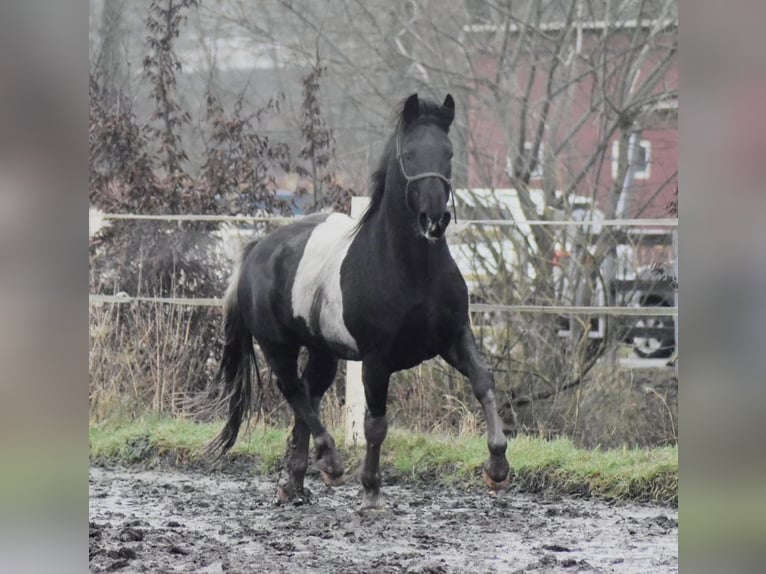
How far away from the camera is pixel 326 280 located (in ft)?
16.4

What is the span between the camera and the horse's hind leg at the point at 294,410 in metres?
5.40

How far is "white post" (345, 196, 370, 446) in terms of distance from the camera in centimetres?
599

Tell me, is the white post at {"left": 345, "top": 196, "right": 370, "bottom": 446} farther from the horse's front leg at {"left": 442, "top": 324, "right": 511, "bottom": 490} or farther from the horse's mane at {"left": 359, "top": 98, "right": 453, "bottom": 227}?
the horse's front leg at {"left": 442, "top": 324, "right": 511, "bottom": 490}

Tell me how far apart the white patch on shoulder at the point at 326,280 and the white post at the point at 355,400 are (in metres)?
0.60

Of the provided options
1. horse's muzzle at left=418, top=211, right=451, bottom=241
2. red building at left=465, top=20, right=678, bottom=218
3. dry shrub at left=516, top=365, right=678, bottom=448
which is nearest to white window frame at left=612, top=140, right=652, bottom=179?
red building at left=465, top=20, right=678, bottom=218

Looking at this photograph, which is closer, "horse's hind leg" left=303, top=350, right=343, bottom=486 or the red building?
"horse's hind leg" left=303, top=350, right=343, bottom=486

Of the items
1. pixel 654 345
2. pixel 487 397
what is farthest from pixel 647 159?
pixel 487 397

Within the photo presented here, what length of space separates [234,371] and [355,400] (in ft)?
2.82

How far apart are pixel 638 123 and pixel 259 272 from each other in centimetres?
333

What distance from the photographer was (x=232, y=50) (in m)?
7.86

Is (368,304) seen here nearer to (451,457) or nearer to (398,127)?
(398,127)

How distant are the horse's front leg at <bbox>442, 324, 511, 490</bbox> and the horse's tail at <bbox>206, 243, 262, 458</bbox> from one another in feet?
4.76

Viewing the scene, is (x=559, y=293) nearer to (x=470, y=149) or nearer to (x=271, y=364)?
(x=470, y=149)
